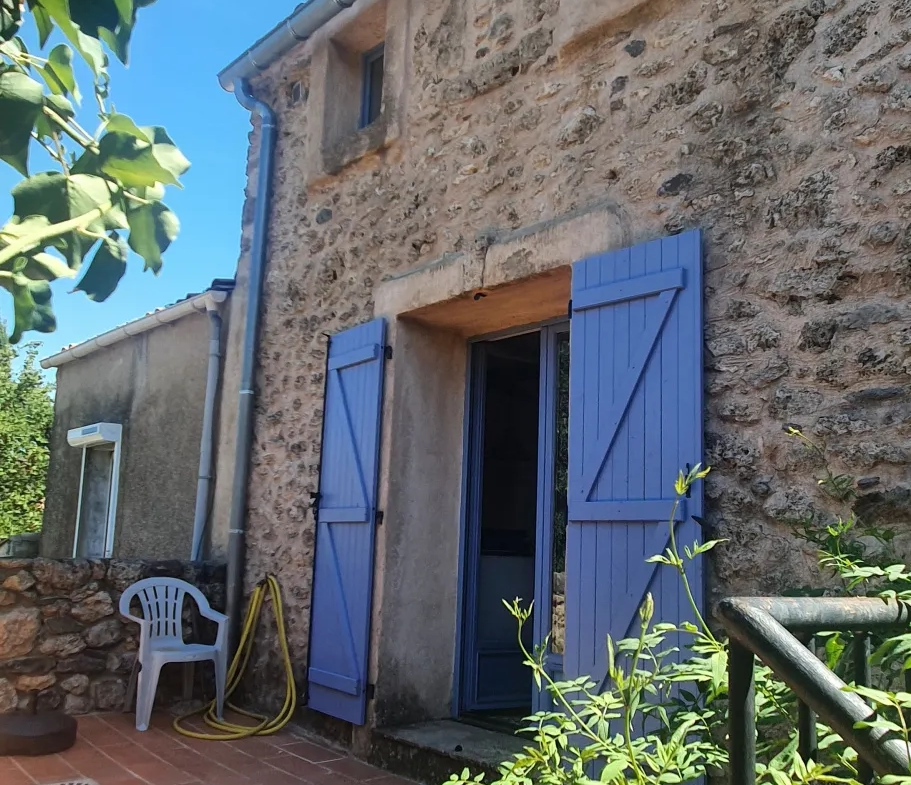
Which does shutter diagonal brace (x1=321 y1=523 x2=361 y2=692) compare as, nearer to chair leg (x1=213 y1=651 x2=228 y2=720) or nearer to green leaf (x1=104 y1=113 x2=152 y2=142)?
chair leg (x1=213 y1=651 x2=228 y2=720)

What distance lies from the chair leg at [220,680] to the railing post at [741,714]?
4.54 m

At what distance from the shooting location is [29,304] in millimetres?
993

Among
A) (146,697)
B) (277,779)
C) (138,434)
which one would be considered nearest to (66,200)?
(277,779)

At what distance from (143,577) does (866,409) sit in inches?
165

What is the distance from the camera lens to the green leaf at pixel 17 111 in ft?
2.96

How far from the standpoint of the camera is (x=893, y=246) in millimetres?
2822

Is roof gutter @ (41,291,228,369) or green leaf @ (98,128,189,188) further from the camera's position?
roof gutter @ (41,291,228,369)

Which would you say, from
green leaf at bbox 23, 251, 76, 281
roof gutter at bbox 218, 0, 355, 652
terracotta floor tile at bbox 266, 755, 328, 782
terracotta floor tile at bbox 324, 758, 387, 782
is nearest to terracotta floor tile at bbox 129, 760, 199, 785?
terracotta floor tile at bbox 266, 755, 328, 782

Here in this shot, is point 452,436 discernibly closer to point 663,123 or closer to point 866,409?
point 663,123

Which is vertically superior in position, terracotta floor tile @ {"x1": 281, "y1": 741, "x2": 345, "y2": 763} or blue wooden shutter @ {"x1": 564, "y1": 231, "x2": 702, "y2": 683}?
blue wooden shutter @ {"x1": 564, "y1": 231, "x2": 702, "y2": 683}

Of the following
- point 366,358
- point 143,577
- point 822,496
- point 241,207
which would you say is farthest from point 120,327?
point 822,496

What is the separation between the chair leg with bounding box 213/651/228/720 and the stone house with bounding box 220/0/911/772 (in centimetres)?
27

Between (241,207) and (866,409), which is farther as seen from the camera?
(241,207)

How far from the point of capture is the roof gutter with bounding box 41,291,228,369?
6348 millimetres
